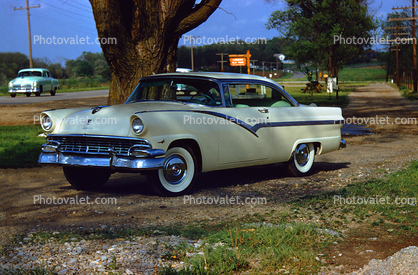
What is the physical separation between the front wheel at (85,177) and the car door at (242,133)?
1713mm

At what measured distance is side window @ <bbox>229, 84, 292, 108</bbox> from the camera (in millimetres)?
7398

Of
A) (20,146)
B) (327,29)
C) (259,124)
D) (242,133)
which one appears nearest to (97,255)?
(242,133)

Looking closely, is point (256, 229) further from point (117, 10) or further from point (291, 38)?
point (291, 38)

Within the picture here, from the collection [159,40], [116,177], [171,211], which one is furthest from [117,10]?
[171,211]

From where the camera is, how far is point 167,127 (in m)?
5.79

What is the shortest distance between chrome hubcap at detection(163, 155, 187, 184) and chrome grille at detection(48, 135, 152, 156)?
44cm

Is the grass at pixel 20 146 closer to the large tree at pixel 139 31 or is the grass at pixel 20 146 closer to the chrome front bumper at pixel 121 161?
the large tree at pixel 139 31

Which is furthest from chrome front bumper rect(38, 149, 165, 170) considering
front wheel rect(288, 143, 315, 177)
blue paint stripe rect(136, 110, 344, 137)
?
front wheel rect(288, 143, 315, 177)

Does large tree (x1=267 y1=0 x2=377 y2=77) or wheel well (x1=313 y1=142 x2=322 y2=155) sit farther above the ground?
large tree (x1=267 y1=0 x2=377 y2=77)

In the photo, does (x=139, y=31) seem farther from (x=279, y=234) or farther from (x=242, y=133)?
(x=279, y=234)

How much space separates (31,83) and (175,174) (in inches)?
1123

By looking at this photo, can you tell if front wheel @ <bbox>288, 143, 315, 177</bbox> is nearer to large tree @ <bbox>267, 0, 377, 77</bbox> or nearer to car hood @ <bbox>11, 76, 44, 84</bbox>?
car hood @ <bbox>11, 76, 44, 84</bbox>

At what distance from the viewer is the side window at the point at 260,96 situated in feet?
24.3

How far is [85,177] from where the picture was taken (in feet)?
21.9
